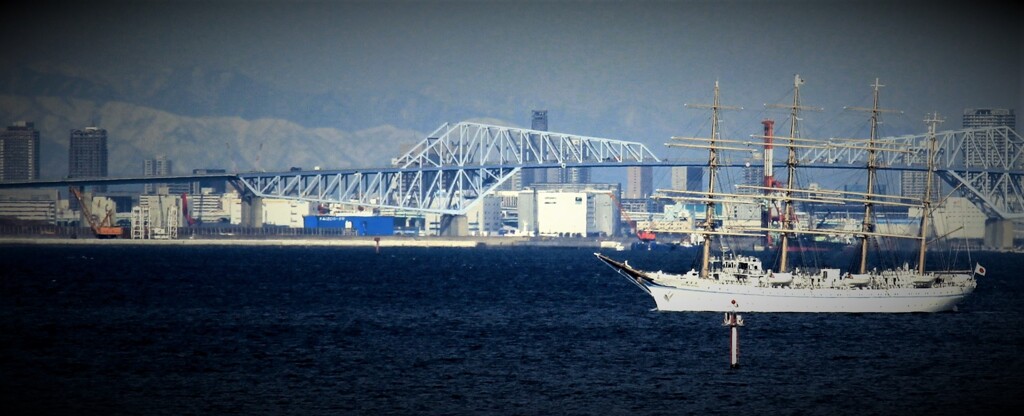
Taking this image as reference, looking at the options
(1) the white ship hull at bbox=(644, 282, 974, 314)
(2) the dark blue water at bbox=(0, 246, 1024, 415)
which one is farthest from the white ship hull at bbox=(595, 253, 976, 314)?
(2) the dark blue water at bbox=(0, 246, 1024, 415)

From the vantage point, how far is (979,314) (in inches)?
2854

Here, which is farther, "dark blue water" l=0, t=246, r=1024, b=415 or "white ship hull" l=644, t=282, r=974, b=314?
"white ship hull" l=644, t=282, r=974, b=314

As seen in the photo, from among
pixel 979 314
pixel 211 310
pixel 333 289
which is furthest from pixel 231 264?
pixel 979 314

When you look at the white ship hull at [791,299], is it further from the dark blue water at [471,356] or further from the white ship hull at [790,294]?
the dark blue water at [471,356]

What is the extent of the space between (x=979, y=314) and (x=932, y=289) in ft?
14.3

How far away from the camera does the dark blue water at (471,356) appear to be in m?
42.1

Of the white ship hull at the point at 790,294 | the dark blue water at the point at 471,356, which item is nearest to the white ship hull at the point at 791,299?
the white ship hull at the point at 790,294

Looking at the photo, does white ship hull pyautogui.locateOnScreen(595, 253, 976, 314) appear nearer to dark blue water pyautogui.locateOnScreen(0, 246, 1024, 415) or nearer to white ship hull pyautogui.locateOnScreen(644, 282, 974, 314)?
white ship hull pyautogui.locateOnScreen(644, 282, 974, 314)

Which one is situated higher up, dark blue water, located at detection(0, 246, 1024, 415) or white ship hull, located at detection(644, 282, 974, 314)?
white ship hull, located at detection(644, 282, 974, 314)

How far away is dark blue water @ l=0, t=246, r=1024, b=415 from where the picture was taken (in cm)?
4212

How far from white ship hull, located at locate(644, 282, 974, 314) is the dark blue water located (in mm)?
795

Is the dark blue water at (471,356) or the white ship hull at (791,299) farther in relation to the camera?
the white ship hull at (791,299)

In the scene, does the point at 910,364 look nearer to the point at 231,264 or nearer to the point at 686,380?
the point at 686,380

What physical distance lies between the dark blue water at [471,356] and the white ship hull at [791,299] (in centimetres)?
79
